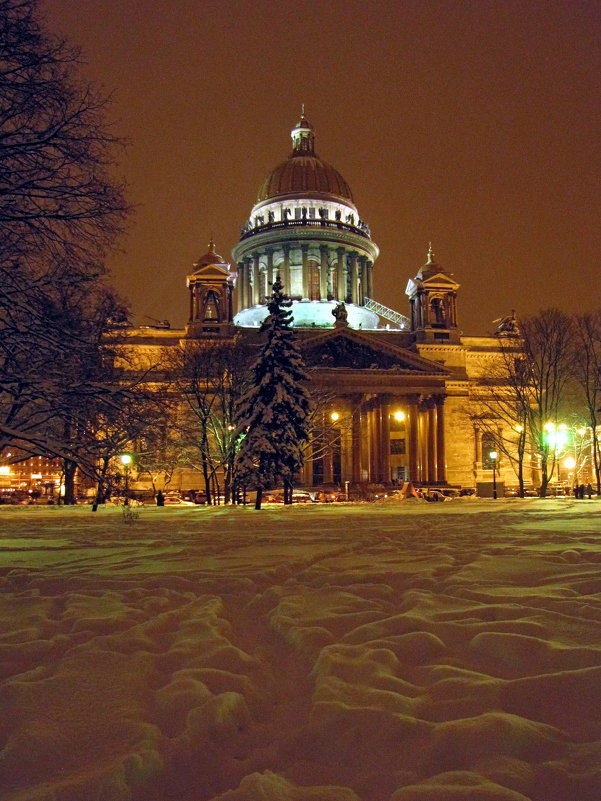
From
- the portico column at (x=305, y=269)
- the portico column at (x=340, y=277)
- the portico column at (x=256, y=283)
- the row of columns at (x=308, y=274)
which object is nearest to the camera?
the portico column at (x=305, y=269)

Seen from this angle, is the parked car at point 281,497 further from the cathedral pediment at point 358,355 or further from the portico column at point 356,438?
the cathedral pediment at point 358,355

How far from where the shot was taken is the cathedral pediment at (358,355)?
5156 cm

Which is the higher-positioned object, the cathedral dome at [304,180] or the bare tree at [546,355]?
the cathedral dome at [304,180]

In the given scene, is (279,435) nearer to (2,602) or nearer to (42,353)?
(42,353)

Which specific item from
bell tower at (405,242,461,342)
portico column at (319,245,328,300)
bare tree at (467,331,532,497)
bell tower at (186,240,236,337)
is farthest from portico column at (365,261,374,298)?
bell tower at (186,240,236,337)

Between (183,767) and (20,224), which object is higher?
(20,224)

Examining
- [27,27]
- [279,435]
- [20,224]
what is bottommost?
[279,435]

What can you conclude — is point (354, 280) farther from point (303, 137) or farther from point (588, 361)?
point (588, 361)

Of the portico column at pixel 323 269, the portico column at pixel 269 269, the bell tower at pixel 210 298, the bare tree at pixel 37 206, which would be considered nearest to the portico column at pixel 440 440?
A: the bell tower at pixel 210 298

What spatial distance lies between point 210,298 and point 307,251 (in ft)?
68.4

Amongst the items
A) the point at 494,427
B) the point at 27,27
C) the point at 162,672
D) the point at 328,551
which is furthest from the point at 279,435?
the point at 494,427

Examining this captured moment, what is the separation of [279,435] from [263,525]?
11.9 m

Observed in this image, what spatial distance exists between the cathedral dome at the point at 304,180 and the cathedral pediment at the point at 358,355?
3355 centimetres

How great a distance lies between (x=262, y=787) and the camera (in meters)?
2.62
